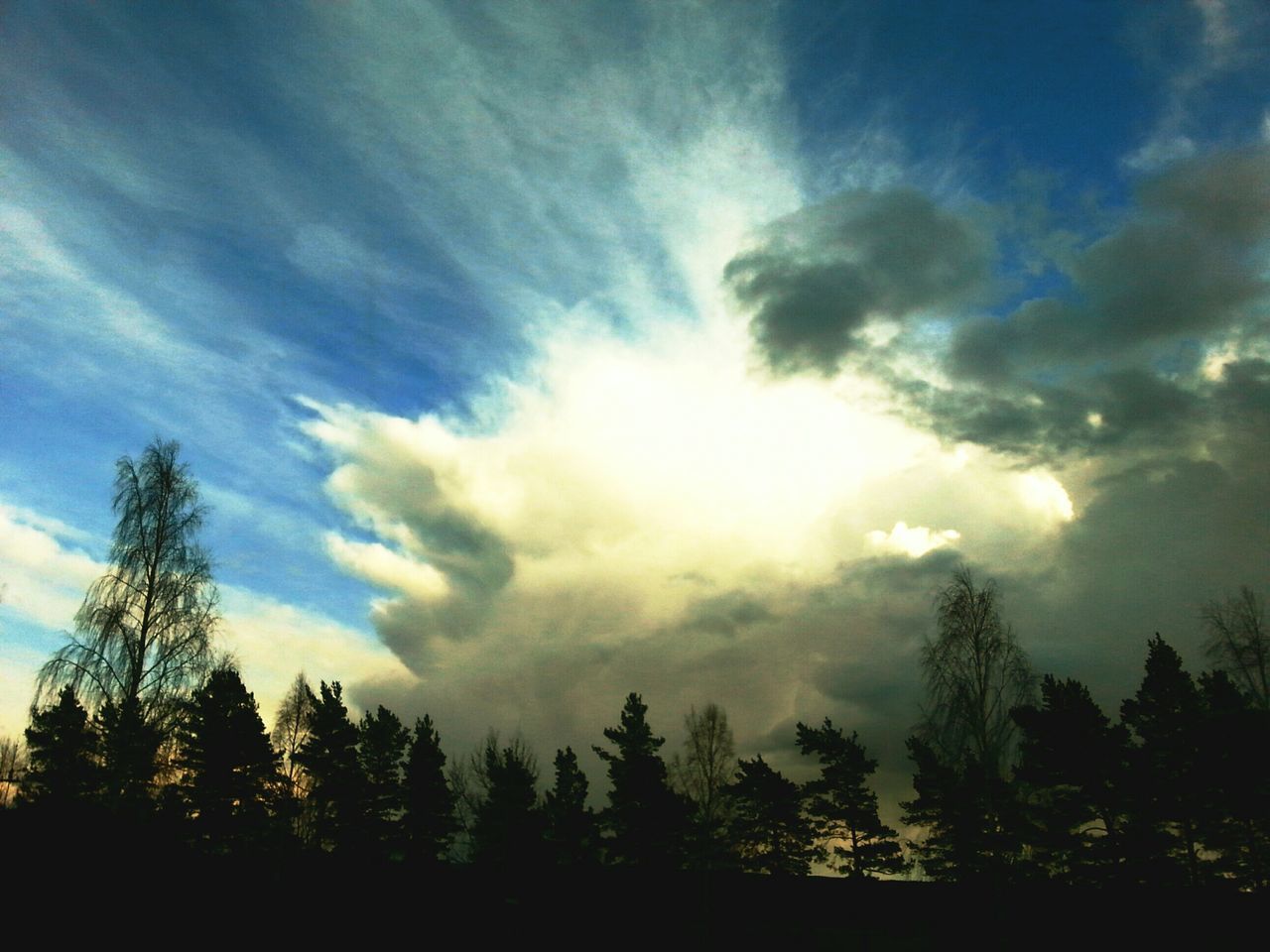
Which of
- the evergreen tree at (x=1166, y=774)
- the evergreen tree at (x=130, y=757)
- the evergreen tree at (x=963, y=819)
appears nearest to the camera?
the evergreen tree at (x=130, y=757)

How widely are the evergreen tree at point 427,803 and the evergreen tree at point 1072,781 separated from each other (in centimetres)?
2695

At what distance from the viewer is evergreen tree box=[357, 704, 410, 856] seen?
43.0 meters

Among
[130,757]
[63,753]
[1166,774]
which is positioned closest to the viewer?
[130,757]

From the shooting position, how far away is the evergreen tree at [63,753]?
137 feet

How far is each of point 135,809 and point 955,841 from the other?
36225 millimetres

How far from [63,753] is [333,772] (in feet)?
42.3

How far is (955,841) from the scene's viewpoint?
4378 cm

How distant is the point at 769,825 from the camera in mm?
47375

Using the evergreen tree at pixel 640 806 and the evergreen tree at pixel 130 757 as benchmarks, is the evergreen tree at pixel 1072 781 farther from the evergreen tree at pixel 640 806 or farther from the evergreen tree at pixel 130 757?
the evergreen tree at pixel 130 757

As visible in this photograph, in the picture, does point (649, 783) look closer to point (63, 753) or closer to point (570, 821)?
point (570, 821)

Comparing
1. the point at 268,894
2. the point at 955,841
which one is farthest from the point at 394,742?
the point at 955,841

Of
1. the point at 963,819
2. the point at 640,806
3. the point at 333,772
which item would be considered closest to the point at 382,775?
the point at 333,772

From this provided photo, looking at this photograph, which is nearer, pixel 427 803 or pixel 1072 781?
pixel 1072 781

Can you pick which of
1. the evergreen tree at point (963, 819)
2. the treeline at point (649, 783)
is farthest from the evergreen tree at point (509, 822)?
the evergreen tree at point (963, 819)
